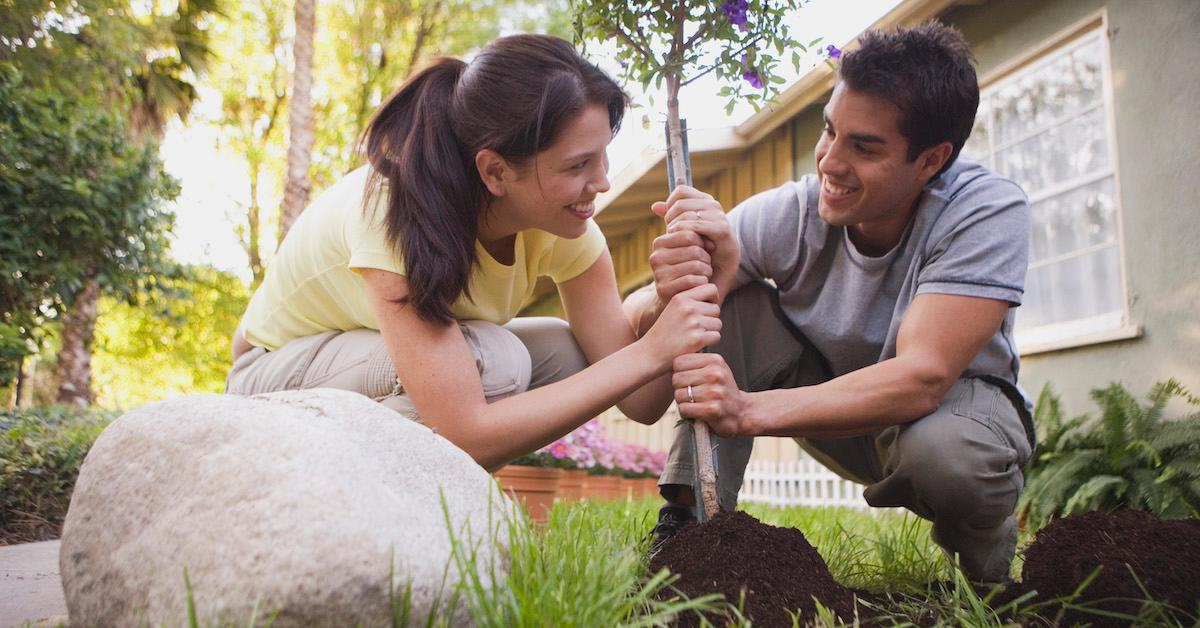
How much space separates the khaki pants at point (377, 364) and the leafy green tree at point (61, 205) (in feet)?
12.6

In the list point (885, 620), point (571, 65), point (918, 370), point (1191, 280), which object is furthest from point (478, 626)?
point (1191, 280)

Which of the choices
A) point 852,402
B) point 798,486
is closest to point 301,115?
point 798,486

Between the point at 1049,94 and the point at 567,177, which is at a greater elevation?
the point at 1049,94

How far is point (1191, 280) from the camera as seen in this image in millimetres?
5078

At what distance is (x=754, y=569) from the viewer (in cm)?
189

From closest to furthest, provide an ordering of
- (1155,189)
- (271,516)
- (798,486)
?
(271,516)
(1155,189)
(798,486)

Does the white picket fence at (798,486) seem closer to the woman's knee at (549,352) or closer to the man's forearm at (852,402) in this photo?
the woman's knee at (549,352)

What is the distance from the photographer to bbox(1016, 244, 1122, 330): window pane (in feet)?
18.6

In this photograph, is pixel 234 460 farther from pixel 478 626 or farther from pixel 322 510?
pixel 478 626

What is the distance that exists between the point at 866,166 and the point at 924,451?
896mm

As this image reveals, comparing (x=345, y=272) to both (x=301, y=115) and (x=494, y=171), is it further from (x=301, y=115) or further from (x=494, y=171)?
(x=301, y=115)

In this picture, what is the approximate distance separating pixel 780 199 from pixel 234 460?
2.11m

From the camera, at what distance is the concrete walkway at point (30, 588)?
80.7 inches

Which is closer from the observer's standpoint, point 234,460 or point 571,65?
point 234,460
